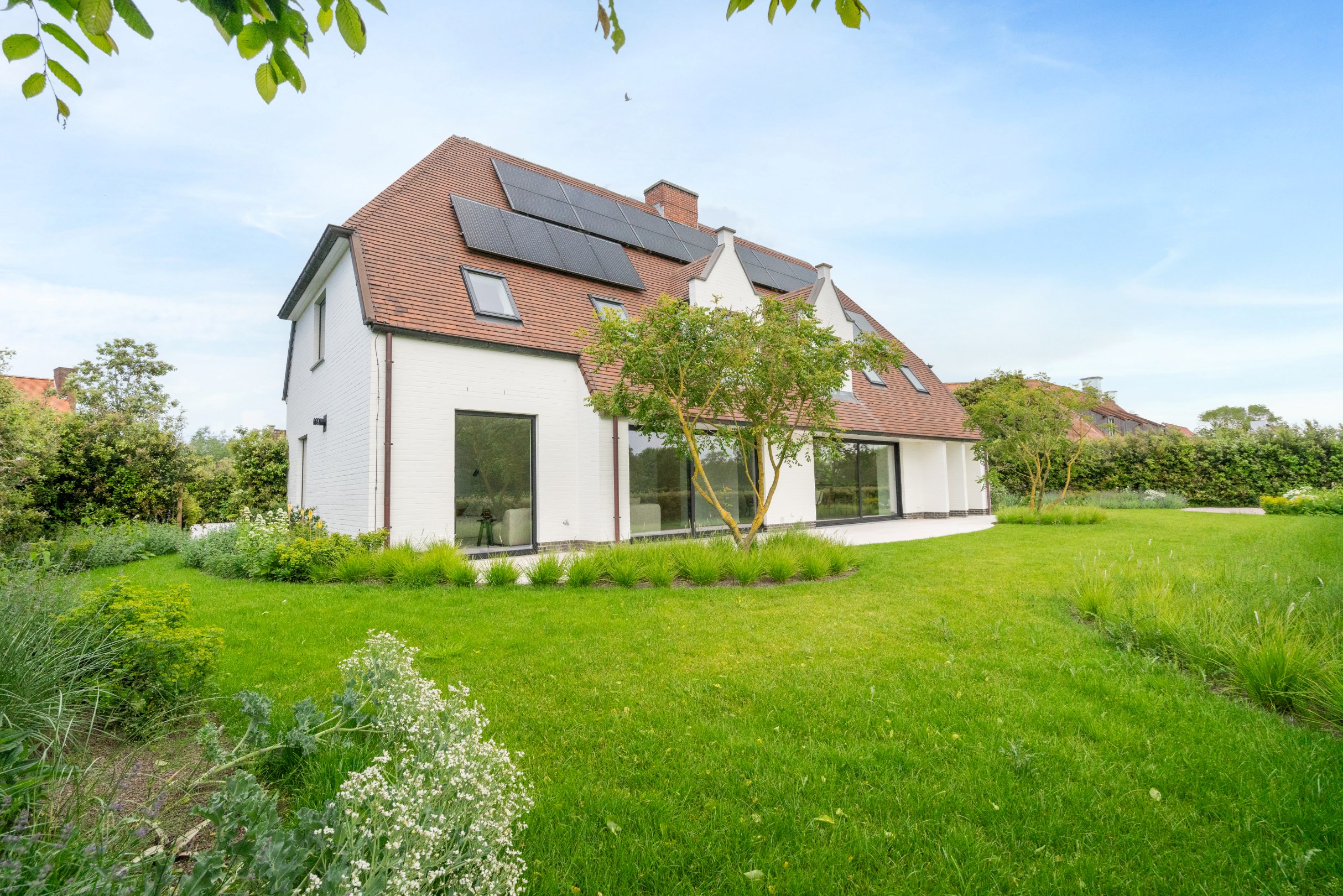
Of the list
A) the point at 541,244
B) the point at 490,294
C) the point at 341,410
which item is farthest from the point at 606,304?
the point at 341,410

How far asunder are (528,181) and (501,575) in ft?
35.8

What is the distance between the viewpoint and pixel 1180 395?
2675 cm

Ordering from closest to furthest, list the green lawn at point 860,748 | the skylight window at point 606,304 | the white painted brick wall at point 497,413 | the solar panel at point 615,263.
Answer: the green lawn at point 860,748 < the white painted brick wall at point 497,413 < the skylight window at point 606,304 < the solar panel at point 615,263

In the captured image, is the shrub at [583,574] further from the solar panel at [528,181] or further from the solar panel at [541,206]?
the solar panel at [528,181]

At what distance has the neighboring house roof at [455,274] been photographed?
32.3 ft

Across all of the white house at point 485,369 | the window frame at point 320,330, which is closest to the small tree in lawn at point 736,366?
the white house at point 485,369

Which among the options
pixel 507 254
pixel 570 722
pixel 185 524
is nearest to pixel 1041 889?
pixel 570 722

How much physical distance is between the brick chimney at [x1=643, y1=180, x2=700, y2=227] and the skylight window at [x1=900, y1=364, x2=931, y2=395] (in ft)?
28.8

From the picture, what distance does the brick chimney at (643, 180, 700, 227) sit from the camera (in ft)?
61.3

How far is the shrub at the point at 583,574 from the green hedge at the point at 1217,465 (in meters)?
18.9

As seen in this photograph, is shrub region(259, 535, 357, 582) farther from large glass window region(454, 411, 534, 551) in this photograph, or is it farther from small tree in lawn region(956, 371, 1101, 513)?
small tree in lawn region(956, 371, 1101, 513)

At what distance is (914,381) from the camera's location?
19.6m

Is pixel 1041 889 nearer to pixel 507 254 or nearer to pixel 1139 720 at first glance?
pixel 1139 720

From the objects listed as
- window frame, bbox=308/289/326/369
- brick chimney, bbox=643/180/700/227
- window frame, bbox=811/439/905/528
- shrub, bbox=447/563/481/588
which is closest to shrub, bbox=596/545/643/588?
Answer: shrub, bbox=447/563/481/588
